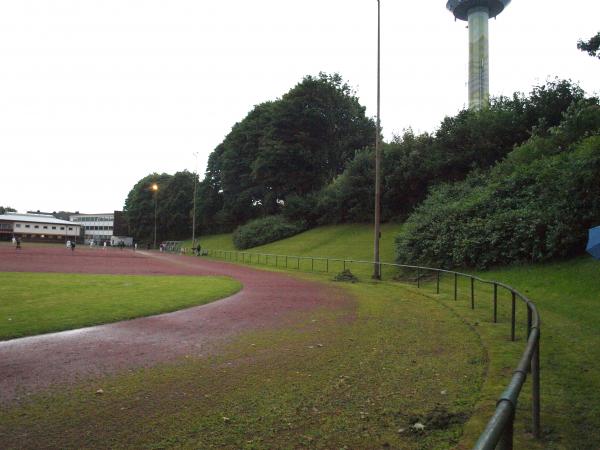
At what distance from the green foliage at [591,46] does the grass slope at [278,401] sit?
1234 cm

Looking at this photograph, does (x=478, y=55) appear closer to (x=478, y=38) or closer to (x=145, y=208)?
(x=478, y=38)

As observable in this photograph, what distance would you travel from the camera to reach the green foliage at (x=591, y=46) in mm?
14445

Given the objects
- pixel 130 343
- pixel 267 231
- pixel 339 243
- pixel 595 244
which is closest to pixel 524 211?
pixel 595 244

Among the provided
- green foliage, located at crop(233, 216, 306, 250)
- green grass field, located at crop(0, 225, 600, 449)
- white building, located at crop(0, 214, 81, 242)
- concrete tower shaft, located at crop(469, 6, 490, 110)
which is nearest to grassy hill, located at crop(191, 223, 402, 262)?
green foliage, located at crop(233, 216, 306, 250)

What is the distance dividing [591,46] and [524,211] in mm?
6563

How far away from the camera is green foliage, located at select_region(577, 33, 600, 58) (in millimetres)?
14445

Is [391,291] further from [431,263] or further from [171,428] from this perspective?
[171,428]

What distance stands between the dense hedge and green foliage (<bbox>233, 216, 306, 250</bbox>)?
22754 millimetres

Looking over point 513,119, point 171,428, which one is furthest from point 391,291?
point 513,119

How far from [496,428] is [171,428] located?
344cm

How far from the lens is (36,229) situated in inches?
3718

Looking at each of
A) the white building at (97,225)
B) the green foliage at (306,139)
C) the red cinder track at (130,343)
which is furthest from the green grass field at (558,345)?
the white building at (97,225)

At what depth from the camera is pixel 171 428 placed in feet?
14.1

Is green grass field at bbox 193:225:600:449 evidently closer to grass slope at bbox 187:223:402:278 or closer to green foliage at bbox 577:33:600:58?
green foliage at bbox 577:33:600:58
